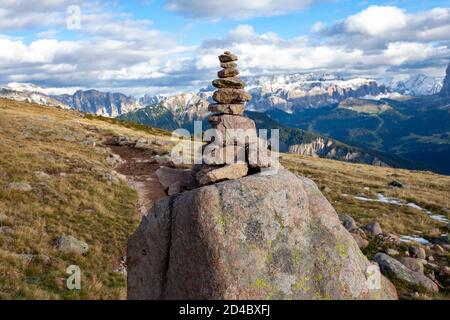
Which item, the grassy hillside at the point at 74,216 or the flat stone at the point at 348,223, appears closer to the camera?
the grassy hillside at the point at 74,216

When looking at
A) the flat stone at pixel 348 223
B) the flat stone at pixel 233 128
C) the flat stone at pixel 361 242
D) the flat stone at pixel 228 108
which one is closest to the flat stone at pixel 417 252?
the flat stone at pixel 361 242

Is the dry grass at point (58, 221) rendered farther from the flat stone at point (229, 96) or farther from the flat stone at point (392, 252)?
the flat stone at point (392, 252)

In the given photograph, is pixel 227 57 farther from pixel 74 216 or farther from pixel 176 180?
pixel 74 216

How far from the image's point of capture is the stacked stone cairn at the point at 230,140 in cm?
1505

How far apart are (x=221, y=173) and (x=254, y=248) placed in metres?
3.58

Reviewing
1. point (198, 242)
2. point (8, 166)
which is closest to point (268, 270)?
point (198, 242)

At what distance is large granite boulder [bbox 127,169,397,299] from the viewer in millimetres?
11641

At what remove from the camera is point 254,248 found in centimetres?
1193

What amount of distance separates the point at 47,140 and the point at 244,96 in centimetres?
4794

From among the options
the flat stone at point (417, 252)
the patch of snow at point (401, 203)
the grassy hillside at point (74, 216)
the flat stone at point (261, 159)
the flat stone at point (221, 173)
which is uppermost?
the flat stone at point (261, 159)

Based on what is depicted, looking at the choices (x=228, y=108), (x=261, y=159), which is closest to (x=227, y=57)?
(x=228, y=108)

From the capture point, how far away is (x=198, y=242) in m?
12.2

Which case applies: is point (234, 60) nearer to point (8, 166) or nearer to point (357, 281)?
point (357, 281)

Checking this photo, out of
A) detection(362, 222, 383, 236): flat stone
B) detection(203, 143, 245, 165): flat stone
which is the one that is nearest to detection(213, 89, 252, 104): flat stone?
detection(203, 143, 245, 165): flat stone
